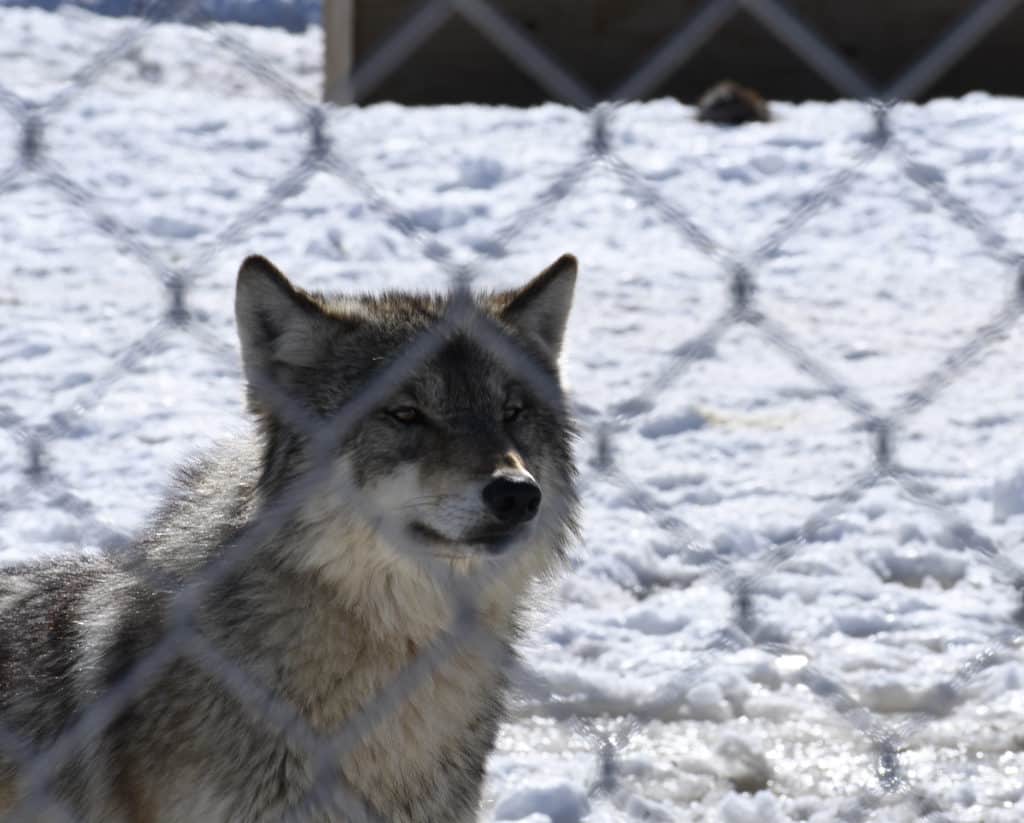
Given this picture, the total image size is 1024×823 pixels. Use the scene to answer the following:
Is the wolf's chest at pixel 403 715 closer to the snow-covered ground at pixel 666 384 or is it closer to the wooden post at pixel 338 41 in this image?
the snow-covered ground at pixel 666 384

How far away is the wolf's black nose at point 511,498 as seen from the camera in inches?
107

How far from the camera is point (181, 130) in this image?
810cm

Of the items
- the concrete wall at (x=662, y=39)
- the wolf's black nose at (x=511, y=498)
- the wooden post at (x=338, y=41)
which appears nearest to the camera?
the wolf's black nose at (x=511, y=498)

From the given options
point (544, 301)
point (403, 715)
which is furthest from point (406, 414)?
point (403, 715)

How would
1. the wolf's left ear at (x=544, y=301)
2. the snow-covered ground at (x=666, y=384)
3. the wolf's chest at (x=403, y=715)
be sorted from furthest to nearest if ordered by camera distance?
Answer: the snow-covered ground at (x=666, y=384)
the wolf's left ear at (x=544, y=301)
the wolf's chest at (x=403, y=715)

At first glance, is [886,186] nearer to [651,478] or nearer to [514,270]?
[514,270]

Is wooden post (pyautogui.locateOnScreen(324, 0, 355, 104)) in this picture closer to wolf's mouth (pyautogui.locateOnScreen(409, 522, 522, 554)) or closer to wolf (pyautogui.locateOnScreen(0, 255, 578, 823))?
wolf (pyautogui.locateOnScreen(0, 255, 578, 823))

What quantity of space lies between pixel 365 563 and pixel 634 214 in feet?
16.2

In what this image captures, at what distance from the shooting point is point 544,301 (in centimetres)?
313

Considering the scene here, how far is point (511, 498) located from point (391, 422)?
0.94 feet

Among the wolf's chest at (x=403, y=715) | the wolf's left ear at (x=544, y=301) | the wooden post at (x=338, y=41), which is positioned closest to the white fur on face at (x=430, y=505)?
the wolf's chest at (x=403, y=715)

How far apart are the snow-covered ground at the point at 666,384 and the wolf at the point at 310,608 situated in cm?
23

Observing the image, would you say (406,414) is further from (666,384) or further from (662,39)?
(662,39)

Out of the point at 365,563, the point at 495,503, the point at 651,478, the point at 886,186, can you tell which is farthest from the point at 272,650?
the point at 886,186
